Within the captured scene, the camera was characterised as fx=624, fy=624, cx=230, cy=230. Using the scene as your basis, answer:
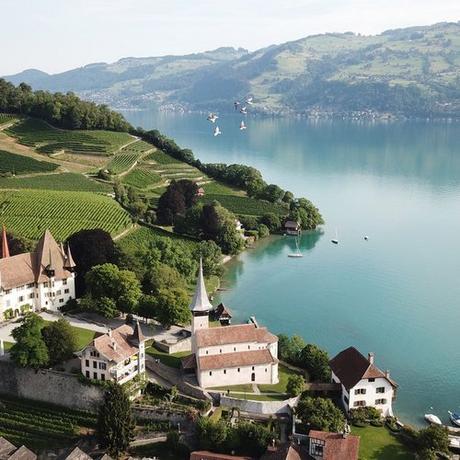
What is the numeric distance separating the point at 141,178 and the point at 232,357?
47.3m

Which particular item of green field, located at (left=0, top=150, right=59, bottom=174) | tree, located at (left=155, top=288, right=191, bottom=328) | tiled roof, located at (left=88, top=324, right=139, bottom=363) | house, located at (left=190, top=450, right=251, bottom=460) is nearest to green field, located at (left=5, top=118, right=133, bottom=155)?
green field, located at (left=0, top=150, right=59, bottom=174)

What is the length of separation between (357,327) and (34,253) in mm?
23415

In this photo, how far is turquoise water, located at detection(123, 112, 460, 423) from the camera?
4144cm

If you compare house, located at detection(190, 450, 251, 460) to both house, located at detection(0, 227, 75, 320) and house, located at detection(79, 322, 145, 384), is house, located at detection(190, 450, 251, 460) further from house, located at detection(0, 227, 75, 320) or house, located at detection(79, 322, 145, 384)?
house, located at detection(0, 227, 75, 320)

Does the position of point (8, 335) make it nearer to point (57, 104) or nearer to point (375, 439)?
point (375, 439)

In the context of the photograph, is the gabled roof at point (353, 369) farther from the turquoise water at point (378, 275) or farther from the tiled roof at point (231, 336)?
the turquoise water at point (378, 275)

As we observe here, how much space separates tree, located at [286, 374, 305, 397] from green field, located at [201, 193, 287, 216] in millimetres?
41516

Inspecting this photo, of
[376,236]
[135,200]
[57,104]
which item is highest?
[57,104]

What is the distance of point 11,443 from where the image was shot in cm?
3019

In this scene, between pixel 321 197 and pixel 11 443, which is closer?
pixel 11 443

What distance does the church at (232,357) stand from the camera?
3278 centimetres

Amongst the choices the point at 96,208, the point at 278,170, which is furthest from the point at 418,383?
the point at 278,170

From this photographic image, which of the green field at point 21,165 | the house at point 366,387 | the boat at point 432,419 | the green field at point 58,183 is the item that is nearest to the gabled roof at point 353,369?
the house at point 366,387

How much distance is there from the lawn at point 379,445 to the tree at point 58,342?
50.2ft
